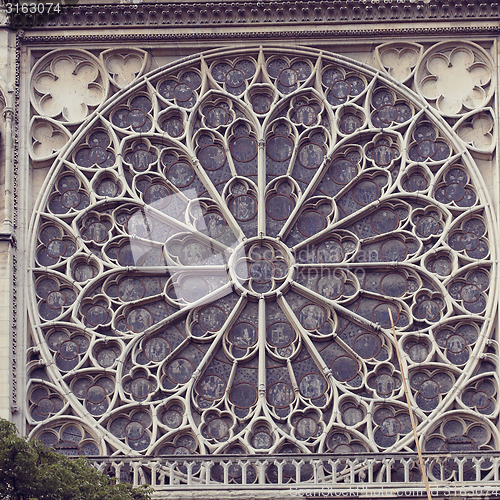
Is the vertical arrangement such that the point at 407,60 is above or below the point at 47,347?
above

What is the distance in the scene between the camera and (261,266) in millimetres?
38219

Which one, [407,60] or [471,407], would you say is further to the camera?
[407,60]

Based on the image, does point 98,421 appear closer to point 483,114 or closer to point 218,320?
point 218,320

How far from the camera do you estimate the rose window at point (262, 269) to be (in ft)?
121

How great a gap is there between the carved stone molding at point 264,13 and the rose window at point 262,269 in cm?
87

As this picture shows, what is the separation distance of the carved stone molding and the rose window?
87 cm

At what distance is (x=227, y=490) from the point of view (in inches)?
1373

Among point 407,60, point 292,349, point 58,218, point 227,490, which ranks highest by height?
point 407,60

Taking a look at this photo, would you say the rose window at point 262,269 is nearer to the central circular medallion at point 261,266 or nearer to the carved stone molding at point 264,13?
the central circular medallion at point 261,266

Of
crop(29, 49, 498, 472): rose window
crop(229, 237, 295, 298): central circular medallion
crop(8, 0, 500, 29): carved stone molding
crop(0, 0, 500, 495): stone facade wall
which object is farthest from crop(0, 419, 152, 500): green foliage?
crop(8, 0, 500, 29): carved stone molding

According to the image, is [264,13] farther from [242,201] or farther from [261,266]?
[261,266]

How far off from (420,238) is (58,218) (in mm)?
7515

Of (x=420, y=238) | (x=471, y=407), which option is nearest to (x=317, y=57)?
(x=420, y=238)

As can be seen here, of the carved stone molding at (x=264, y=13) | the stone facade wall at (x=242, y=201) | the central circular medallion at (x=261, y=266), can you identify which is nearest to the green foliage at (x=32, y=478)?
the stone facade wall at (x=242, y=201)
